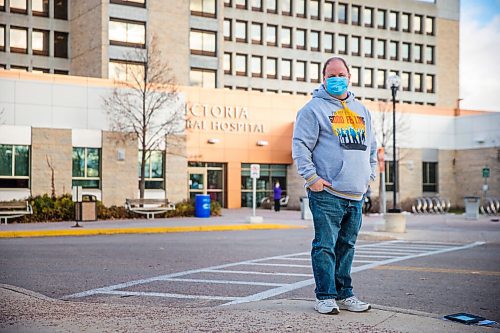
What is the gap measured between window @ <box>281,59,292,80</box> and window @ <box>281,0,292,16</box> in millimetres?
4562

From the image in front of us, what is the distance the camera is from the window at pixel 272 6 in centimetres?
6612

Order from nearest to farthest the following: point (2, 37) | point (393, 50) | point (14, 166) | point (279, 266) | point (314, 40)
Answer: point (279, 266) → point (14, 166) → point (2, 37) → point (314, 40) → point (393, 50)

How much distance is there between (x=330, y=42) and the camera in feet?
229

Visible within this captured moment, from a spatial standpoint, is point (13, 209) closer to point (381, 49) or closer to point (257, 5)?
point (257, 5)

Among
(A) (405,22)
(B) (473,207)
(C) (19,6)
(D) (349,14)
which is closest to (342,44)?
(D) (349,14)

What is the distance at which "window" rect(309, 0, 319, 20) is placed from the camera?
225 ft

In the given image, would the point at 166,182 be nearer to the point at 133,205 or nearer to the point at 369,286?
the point at 133,205

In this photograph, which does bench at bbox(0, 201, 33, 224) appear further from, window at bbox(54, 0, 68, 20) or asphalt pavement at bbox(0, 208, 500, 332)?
window at bbox(54, 0, 68, 20)

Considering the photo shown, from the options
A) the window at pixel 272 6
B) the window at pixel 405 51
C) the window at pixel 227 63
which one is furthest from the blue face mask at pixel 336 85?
the window at pixel 405 51

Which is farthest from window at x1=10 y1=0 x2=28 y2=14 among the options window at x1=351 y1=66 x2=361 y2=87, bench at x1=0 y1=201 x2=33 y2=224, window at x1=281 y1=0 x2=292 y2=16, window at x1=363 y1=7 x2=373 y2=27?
window at x1=363 y1=7 x2=373 y2=27

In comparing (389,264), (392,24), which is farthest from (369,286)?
(392,24)

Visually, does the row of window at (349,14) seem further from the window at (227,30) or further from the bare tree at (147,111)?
the bare tree at (147,111)

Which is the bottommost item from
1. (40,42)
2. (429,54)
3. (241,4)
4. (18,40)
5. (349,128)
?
(349,128)

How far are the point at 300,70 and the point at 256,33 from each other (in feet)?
19.6
